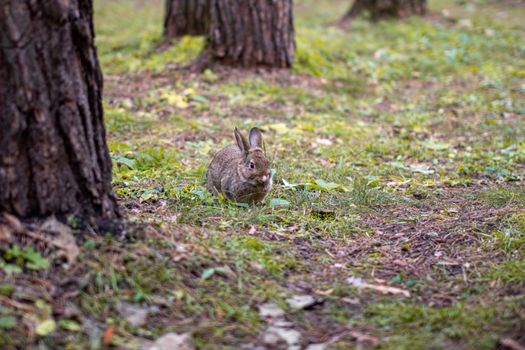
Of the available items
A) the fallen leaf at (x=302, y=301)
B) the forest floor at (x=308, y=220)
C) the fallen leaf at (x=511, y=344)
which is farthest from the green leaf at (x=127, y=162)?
the fallen leaf at (x=511, y=344)

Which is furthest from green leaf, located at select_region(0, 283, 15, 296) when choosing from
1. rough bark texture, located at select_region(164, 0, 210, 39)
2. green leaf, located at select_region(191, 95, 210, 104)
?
rough bark texture, located at select_region(164, 0, 210, 39)

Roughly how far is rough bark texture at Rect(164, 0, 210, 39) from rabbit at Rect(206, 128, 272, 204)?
4.64 metres

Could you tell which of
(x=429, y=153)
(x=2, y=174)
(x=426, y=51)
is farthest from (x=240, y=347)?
(x=426, y=51)

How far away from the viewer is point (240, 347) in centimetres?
309

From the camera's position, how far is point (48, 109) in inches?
129

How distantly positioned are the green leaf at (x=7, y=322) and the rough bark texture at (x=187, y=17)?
7.48 m

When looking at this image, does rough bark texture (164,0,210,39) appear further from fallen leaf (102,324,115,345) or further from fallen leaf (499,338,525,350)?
fallen leaf (499,338,525,350)

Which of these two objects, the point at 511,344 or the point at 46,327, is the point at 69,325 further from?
the point at 511,344

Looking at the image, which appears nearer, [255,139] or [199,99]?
[255,139]

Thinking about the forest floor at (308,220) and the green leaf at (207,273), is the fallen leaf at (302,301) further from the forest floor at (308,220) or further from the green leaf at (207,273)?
the green leaf at (207,273)

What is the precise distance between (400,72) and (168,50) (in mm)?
3534

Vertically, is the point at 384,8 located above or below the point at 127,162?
above

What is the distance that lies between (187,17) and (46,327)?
769 cm

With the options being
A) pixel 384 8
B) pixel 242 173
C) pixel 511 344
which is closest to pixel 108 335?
pixel 511 344
